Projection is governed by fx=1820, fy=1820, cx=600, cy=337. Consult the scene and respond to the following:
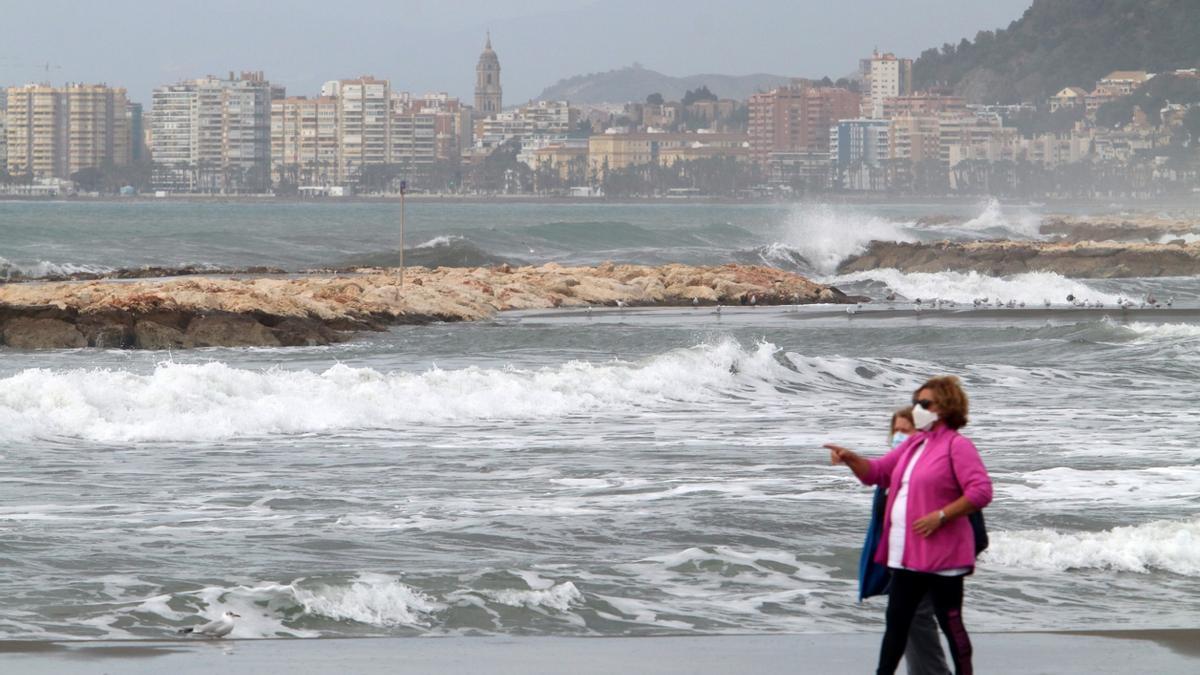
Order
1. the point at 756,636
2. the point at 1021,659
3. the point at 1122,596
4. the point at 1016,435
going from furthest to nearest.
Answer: the point at 1016,435 < the point at 1122,596 < the point at 756,636 < the point at 1021,659

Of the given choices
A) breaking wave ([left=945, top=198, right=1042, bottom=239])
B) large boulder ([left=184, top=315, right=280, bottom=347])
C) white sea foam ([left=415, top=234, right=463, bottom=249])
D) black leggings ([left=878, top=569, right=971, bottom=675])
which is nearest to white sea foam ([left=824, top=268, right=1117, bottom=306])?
large boulder ([left=184, top=315, right=280, bottom=347])

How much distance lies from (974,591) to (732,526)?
87.4 inches

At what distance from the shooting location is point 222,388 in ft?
60.6

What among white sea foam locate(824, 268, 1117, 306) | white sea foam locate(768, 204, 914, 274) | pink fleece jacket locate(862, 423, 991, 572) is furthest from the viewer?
white sea foam locate(768, 204, 914, 274)

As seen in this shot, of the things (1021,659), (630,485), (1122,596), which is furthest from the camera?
(630,485)

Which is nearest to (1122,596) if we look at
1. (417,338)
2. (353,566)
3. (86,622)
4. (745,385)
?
(353,566)

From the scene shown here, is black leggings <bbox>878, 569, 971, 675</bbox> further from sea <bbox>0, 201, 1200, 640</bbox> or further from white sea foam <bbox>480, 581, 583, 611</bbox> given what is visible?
white sea foam <bbox>480, 581, 583, 611</bbox>

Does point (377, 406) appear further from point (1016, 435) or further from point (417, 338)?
point (417, 338)

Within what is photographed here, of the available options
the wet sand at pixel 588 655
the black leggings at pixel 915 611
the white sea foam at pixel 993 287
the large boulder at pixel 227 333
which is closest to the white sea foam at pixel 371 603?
the wet sand at pixel 588 655

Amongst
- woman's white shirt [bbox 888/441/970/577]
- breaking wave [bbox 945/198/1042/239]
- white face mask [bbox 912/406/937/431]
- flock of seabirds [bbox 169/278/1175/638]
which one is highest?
breaking wave [bbox 945/198/1042/239]

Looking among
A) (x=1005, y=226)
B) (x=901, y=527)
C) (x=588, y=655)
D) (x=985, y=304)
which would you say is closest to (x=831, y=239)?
(x=985, y=304)

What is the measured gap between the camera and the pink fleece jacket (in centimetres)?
644

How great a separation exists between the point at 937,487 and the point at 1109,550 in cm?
444

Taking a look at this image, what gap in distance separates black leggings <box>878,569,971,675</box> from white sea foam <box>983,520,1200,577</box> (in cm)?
376
